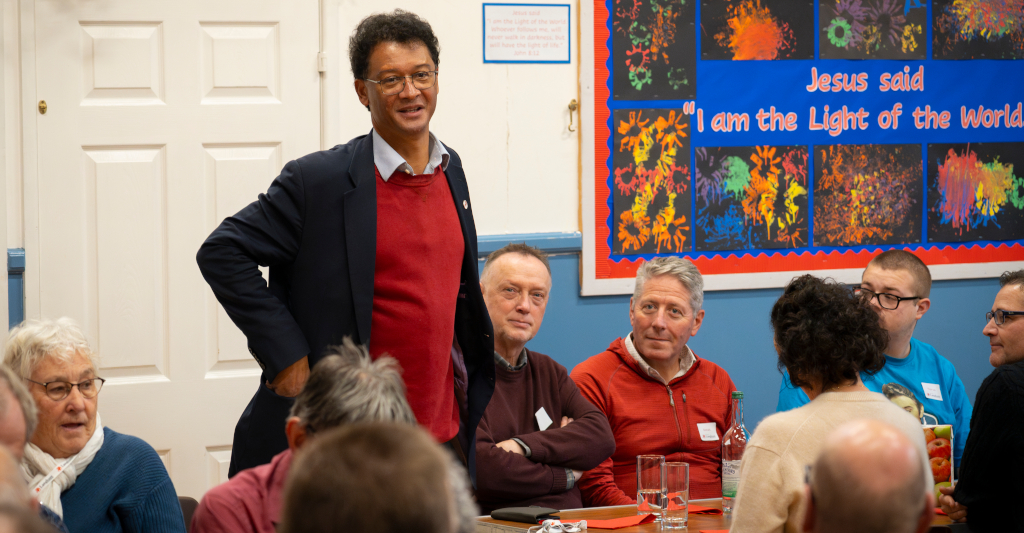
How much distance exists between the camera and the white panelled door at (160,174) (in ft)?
10.2

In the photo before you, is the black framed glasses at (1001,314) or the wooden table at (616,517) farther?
the black framed glasses at (1001,314)

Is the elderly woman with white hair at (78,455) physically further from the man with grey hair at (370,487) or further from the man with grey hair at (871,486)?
the man with grey hair at (871,486)

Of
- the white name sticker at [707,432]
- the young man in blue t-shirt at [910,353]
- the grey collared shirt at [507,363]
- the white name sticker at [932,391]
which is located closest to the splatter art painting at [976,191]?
the young man in blue t-shirt at [910,353]

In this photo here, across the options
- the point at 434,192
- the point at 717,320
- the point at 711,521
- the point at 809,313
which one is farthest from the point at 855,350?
the point at 717,320

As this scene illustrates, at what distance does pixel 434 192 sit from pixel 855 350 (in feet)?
3.22

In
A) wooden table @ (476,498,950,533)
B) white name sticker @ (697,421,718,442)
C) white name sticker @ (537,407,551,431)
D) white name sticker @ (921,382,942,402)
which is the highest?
white name sticker @ (921,382,942,402)

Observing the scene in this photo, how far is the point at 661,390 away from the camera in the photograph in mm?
2938

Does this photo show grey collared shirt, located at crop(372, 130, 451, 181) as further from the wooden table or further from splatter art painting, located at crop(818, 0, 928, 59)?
splatter art painting, located at crop(818, 0, 928, 59)

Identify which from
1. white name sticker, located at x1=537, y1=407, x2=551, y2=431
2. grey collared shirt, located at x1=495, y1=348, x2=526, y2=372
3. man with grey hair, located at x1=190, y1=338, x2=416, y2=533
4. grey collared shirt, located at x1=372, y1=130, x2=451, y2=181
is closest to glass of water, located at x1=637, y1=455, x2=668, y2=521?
white name sticker, located at x1=537, y1=407, x2=551, y2=431

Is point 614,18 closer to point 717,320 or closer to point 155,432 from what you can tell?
point 717,320

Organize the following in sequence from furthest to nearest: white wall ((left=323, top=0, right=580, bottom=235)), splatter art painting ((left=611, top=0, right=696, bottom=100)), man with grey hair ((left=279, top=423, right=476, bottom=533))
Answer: splatter art painting ((left=611, top=0, right=696, bottom=100))
white wall ((left=323, top=0, right=580, bottom=235))
man with grey hair ((left=279, top=423, right=476, bottom=533))

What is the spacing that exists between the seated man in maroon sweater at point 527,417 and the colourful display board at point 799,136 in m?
0.79

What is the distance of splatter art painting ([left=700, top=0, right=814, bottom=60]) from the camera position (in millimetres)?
3729

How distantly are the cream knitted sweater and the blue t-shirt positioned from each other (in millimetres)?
1137
